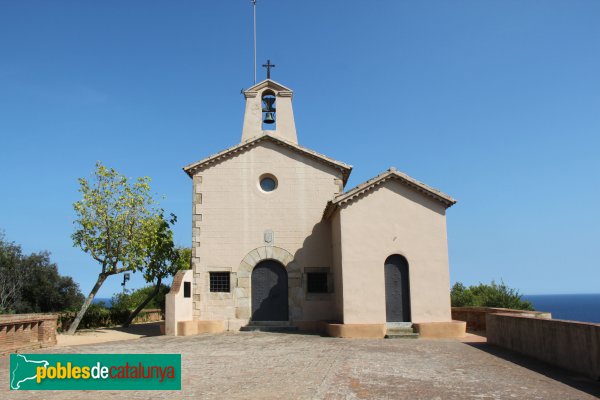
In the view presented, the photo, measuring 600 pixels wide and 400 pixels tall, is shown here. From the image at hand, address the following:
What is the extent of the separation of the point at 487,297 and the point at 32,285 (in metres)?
26.7

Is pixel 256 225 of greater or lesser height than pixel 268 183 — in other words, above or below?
below

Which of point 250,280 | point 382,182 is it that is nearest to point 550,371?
point 382,182

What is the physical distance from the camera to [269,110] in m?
22.4

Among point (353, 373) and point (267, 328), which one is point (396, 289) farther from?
point (353, 373)

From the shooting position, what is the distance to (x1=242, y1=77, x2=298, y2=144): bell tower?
22047mm

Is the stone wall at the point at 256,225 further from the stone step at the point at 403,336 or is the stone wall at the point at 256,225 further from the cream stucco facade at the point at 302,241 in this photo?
the stone step at the point at 403,336

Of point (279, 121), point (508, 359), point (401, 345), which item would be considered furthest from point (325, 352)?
point (279, 121)

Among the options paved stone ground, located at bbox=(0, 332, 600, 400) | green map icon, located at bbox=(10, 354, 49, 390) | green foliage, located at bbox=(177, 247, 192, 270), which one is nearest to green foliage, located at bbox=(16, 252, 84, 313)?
green foliage, located at bbox=(177, 247, 192, 270)

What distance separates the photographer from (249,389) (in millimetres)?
8734

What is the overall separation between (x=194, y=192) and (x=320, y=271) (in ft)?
19.6

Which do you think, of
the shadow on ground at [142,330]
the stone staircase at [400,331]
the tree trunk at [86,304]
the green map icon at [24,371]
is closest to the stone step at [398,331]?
the stone staircase at [400,331]

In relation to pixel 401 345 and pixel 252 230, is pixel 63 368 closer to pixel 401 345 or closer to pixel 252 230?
pixel 401 345

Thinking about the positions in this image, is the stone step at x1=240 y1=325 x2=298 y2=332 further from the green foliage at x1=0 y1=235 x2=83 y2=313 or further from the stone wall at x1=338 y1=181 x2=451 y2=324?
the green foliage at x1=0 y1=235 x2=83 y2=313

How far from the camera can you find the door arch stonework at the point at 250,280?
19547 millimetres
